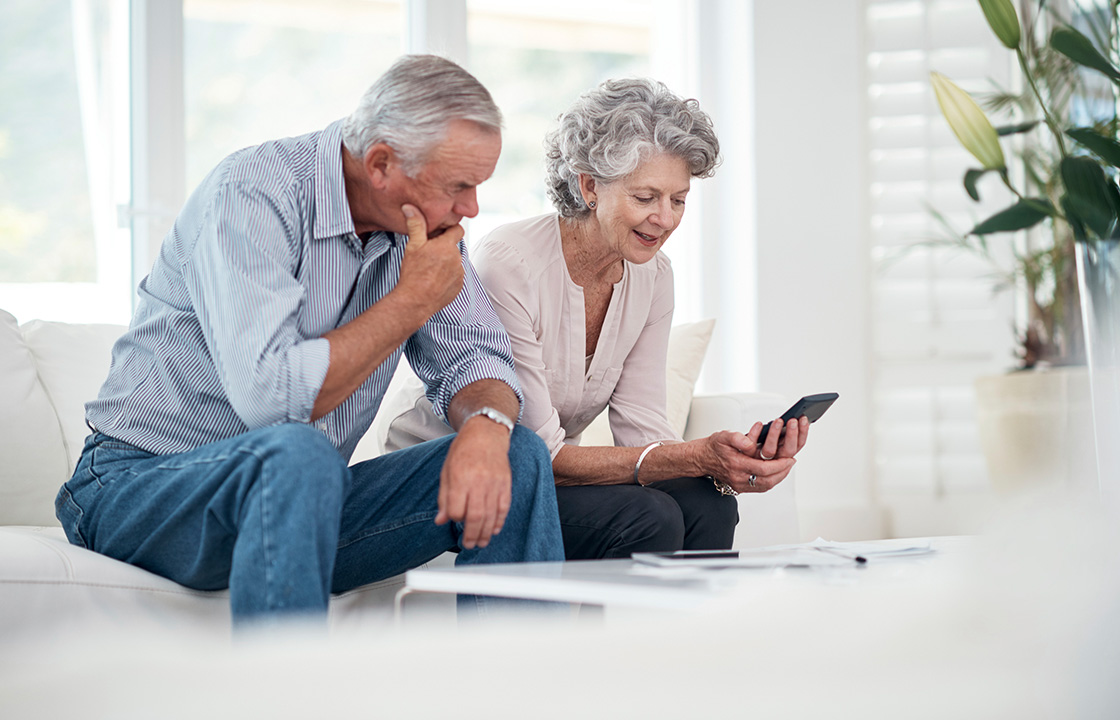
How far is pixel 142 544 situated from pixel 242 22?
6.40 ft

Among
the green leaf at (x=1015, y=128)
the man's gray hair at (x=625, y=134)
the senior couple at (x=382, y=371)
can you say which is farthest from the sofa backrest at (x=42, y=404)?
the green leaf at (x=1015, y=128)

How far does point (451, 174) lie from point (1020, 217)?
74.9 inches

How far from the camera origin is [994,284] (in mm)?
2918

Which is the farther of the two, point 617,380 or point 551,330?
point 617,380

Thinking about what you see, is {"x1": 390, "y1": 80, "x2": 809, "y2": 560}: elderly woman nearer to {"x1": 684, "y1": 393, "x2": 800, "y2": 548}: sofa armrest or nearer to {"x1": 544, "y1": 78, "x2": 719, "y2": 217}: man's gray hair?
{"x1": 544, "y1": 78, "x2": 719, "y2": 217}: man's gray hair

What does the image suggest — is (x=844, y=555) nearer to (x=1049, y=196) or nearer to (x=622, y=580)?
(x=622, y=580)

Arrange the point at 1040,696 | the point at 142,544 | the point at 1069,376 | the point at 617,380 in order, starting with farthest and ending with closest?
the point at 1069,376 → the point at 617,380 → the point at 142,544 → the point at 1040,696

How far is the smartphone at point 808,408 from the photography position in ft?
4.55

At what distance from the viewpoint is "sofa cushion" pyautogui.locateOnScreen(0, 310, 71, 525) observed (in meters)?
1.62

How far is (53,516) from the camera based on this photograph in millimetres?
1657

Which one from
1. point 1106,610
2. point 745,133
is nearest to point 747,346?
point 745,133

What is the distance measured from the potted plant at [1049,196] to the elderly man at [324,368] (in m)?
1.50

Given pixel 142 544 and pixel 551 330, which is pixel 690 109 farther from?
pixel 142 544

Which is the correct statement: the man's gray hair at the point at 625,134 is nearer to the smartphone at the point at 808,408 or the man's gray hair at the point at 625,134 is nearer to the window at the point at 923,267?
the smartphone at the point at 808,408
